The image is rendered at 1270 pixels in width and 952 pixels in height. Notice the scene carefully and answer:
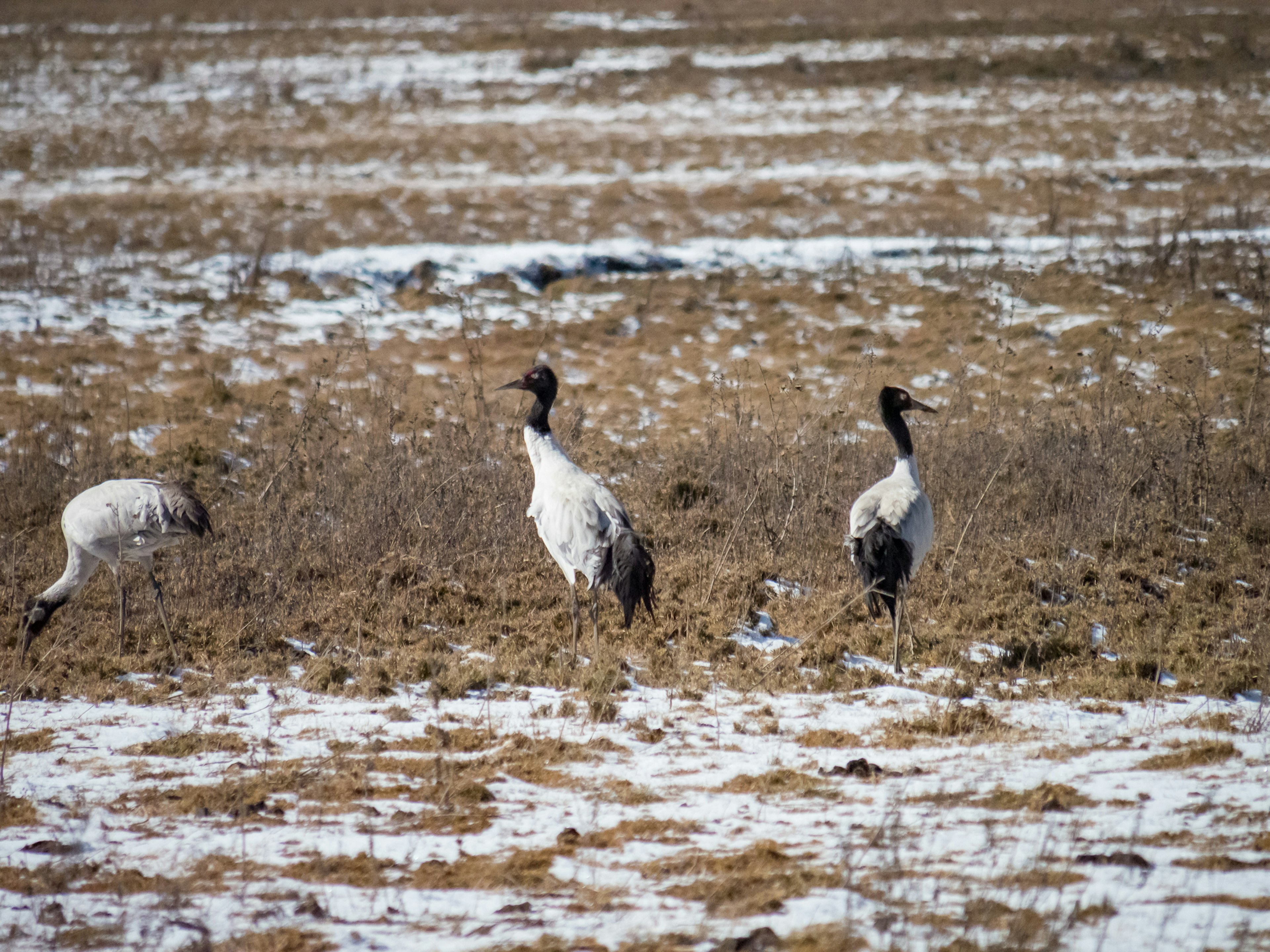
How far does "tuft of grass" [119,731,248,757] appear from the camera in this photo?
5.18 m

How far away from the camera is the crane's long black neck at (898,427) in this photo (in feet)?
23.2

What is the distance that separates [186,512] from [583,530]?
2.47 metres

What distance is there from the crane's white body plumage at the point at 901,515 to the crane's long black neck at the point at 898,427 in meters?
0.44

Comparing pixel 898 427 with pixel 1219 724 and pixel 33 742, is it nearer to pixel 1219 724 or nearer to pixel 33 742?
pixel 1219 724

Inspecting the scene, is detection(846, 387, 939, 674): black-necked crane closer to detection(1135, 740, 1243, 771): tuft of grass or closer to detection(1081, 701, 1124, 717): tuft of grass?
detection(1081, 701, 1124, 717): tuft of grass

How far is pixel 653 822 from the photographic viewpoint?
431 centimetres

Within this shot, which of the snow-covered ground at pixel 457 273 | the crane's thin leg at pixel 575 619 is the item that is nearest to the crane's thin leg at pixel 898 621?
the crane's thin leg at pixel 575 619

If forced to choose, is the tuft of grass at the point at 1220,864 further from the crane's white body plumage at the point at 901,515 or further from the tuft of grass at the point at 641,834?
the crane's white body plumage at the point at 901,515

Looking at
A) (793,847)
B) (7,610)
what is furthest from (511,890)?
(7,610)

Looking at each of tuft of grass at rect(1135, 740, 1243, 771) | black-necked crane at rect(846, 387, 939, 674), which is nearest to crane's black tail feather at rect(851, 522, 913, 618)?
black-necked crane at rect(846, 387, 939, 674)

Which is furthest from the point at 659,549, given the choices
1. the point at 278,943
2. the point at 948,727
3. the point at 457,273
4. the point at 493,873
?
the point at 457,273

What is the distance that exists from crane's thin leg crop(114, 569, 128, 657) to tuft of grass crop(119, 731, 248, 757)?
4.83ft

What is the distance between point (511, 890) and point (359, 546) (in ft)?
14.7

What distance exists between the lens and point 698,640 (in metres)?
6.66
